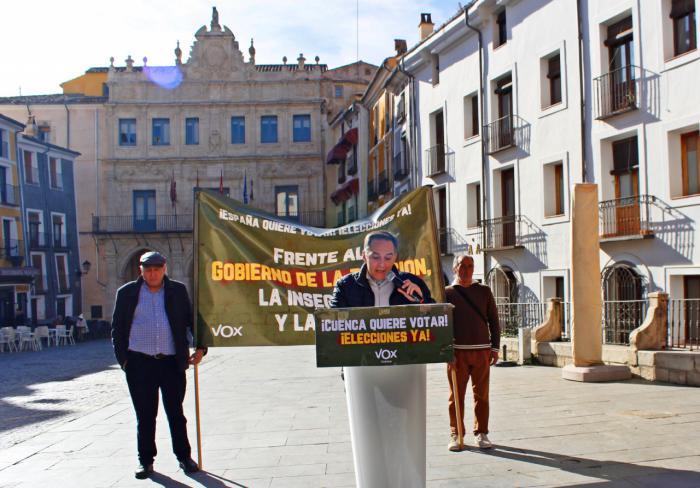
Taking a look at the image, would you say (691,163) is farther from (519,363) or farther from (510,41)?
(510,41)

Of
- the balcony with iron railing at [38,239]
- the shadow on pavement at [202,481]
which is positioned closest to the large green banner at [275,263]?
the shadow on pavement at [202,481]

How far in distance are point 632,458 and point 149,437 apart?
13.1 feet

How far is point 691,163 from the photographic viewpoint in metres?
15.4

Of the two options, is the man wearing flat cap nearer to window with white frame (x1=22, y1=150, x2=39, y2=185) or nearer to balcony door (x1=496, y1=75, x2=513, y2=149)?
balcony door (x1=496, y1=75, x2=513, y2=149)

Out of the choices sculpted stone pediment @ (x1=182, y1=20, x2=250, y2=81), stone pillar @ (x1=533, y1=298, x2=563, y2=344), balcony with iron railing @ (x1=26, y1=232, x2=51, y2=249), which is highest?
sculpted stone pediment @ (x1=182, y1=20, x2=250, y2=81)

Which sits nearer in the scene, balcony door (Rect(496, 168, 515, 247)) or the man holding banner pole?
the man holding banner pole

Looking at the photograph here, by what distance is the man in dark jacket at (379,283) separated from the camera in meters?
4.68

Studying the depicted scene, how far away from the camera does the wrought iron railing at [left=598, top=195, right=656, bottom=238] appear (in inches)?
633

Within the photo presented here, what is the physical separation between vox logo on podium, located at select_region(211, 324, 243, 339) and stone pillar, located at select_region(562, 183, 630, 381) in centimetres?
666

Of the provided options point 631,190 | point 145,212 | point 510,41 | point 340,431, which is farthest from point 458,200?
point 145,212

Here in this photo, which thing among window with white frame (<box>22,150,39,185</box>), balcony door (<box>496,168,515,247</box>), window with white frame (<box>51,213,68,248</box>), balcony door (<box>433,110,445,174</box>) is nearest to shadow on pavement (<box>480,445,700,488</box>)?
balcony door (<box>496,168,515,247</box>)

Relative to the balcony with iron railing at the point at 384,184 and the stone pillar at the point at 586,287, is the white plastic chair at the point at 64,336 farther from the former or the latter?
the stone pillar at the point at 586,287

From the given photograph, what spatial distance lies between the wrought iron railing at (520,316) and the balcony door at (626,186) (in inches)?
98.8

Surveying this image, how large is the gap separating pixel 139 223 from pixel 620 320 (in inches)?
1467
